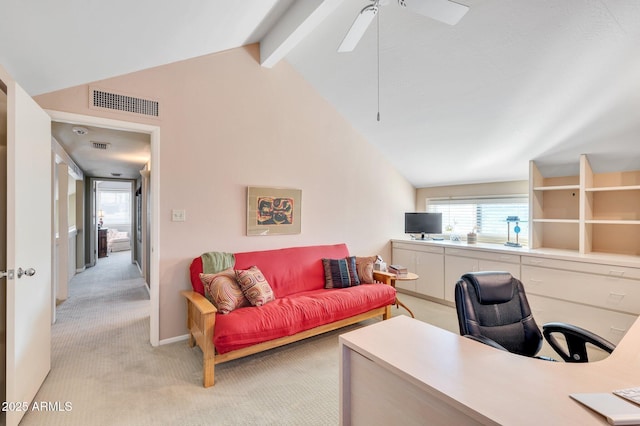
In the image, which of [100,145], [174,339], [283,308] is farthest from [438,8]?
[100,145]

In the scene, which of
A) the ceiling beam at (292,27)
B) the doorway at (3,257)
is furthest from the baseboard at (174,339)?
the ceiling beam at (292,27)

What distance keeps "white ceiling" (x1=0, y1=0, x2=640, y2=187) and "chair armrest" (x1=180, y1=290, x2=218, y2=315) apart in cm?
203

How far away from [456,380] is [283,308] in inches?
70.7

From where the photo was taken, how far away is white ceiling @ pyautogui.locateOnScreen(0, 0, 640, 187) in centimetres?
197

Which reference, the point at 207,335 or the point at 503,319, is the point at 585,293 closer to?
the point at 503,319

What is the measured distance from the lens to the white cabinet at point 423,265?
13.9ft

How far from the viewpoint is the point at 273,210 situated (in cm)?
357

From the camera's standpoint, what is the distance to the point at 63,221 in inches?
177

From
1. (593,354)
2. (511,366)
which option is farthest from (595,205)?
(511,366)

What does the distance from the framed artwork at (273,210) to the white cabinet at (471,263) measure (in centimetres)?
210

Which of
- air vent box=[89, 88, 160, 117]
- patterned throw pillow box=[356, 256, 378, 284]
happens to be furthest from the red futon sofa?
air vent box=[89, 88, 160, 117]

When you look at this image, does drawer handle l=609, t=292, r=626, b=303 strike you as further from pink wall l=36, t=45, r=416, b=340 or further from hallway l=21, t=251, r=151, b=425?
hallway l=21, t=251, r=151, b=425

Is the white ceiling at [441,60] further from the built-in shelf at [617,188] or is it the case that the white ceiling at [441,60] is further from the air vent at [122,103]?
the built-in shelf at [617,188]

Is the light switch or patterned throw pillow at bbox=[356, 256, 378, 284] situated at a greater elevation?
the light switch
